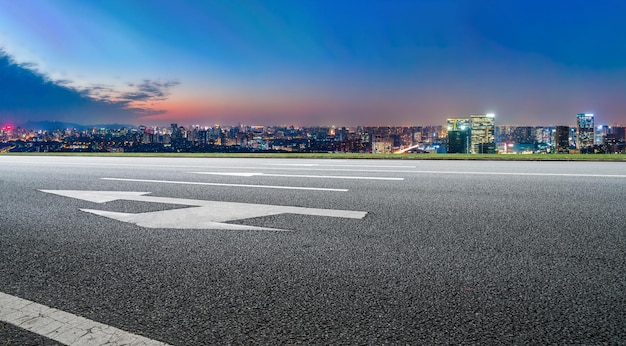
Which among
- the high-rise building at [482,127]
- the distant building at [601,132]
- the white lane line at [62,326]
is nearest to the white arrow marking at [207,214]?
the white lane line at [62,326]

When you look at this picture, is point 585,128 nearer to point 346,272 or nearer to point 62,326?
point 346,272

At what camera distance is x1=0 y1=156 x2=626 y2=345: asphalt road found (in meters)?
2.17

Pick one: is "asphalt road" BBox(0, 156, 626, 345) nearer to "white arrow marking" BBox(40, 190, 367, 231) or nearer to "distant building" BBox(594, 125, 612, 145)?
"white arrow marking" BBox(40, 190, 367, 231)

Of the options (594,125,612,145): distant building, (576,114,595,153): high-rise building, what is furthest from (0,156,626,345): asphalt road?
(594,125,612,145): distant building

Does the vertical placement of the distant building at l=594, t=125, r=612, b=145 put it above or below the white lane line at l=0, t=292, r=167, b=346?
above

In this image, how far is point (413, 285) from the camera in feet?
9.14

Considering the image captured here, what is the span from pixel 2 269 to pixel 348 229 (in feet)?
10.6

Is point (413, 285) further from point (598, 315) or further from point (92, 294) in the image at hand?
point (92, 294)

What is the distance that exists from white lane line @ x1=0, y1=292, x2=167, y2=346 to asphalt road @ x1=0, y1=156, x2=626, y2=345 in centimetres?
6

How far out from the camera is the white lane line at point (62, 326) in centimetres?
209

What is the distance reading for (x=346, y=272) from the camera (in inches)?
121

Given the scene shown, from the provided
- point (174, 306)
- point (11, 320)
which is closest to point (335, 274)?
point (174, 306)

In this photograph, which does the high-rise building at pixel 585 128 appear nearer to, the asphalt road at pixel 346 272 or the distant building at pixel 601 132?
the distant building at pixel 601 132

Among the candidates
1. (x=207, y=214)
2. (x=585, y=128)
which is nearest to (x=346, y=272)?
(x=207, y=214)
